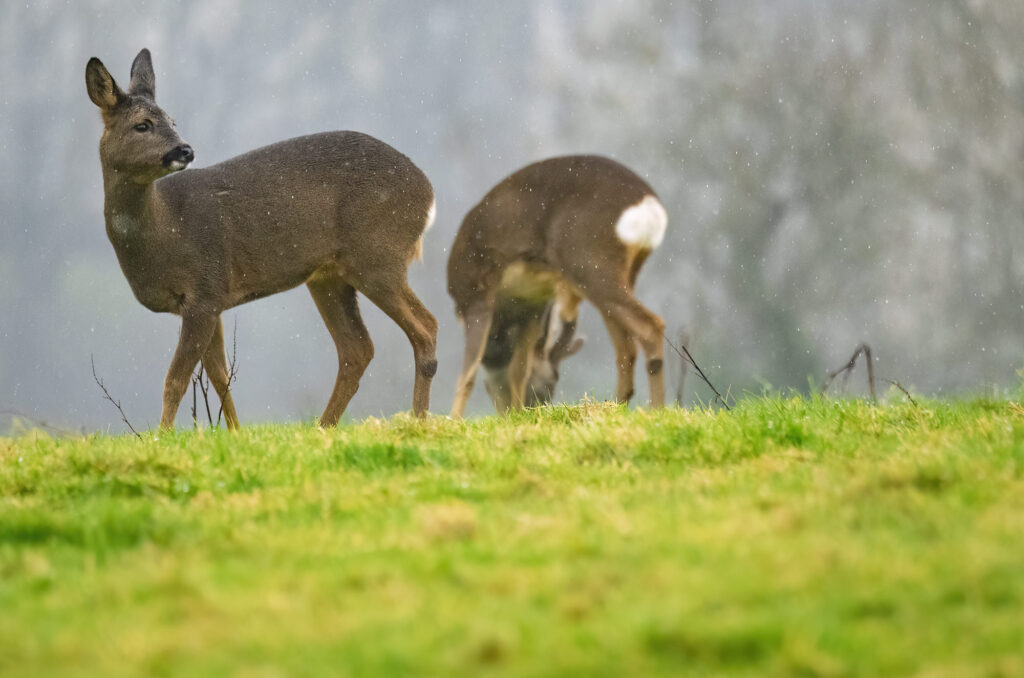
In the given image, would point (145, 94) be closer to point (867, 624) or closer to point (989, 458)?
point (989, 458)

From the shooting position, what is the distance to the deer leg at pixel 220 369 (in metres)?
6.50

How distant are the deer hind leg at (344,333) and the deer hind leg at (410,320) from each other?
37 cm

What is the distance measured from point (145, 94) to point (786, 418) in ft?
12.8

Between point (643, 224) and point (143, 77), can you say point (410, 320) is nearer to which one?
point (143, 77)

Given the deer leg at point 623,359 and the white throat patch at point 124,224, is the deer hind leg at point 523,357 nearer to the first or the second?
the deer leg at point 623,359

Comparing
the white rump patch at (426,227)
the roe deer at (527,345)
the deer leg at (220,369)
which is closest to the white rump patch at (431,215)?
the white rump patch at (426,227)

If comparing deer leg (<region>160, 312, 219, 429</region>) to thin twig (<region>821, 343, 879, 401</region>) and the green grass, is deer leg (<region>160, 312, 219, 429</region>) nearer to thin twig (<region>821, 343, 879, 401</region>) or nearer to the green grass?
the green grass

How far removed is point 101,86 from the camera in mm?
5820

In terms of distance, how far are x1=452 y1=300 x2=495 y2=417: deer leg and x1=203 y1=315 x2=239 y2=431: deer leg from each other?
2422 mm

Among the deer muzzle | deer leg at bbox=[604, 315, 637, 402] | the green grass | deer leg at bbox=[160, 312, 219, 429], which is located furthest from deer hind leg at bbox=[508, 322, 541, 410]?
the green grass

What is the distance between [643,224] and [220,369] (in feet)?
11.5

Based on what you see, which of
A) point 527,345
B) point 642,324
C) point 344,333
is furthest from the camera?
point 527,345

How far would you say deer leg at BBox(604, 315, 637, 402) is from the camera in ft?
27.9

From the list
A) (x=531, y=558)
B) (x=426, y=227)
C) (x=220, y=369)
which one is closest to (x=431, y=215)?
(x=426, y=227)
